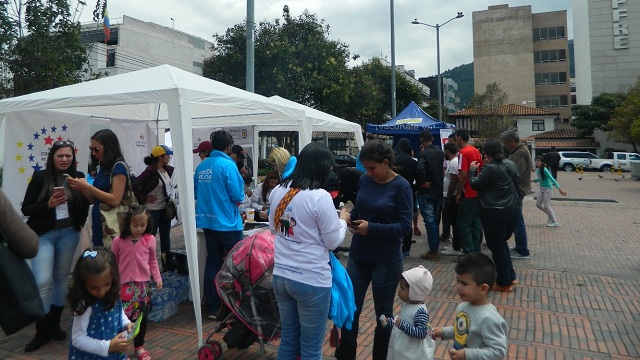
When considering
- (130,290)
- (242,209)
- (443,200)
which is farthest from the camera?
(443,200)

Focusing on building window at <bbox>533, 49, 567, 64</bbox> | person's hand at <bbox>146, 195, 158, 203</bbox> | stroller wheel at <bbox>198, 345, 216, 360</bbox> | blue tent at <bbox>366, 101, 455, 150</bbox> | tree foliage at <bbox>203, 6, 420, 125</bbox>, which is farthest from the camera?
building window at <bbox>533, 49, 567, 64</bbox>

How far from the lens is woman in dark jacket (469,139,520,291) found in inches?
204

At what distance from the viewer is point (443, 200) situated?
24.5 ft

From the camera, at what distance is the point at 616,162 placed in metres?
33.6

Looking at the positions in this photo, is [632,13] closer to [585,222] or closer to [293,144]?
[293,144]

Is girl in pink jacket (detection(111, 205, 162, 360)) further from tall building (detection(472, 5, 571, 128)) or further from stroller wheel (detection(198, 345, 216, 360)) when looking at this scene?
tall building (detection(472, 5, 571, 128))

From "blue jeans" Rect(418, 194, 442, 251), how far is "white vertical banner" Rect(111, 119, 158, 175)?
4528mm

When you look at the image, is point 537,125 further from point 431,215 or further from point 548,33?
point 431,215

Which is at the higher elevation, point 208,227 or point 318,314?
point 208,227

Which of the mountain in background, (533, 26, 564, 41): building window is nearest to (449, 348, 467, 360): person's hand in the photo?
(533, 26, 564, 41): building window

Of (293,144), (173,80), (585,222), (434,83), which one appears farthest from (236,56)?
(434,83)

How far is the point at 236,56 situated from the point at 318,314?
23267 millimetres

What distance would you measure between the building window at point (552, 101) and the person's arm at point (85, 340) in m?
71.8

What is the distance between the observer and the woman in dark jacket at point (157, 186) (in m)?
5.60
